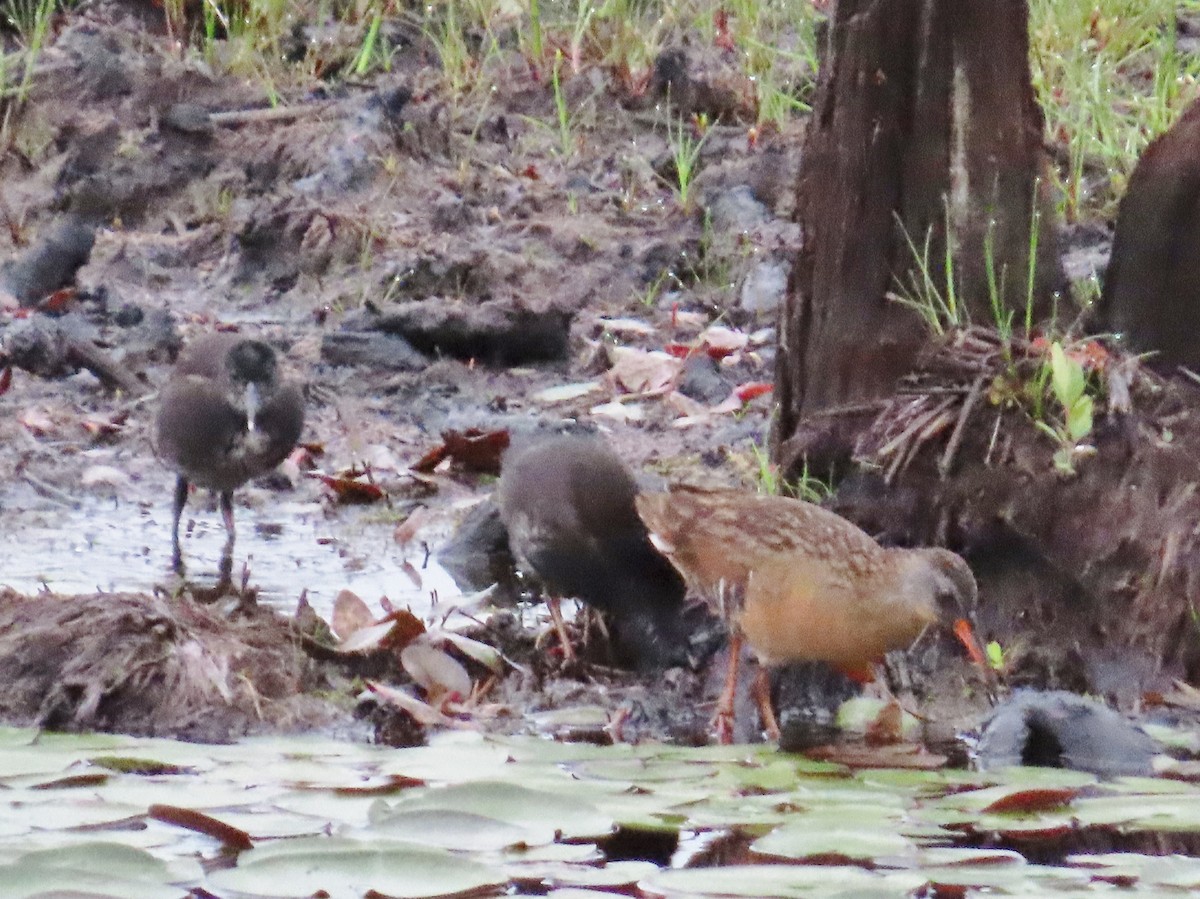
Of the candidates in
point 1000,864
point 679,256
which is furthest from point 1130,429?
point 679,256

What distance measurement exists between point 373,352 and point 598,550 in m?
3.16

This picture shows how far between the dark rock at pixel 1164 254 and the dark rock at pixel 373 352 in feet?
12.3

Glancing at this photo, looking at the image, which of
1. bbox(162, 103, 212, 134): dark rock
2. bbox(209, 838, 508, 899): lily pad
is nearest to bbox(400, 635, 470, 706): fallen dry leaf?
bbox(209, 838, 508, 899): lily pad

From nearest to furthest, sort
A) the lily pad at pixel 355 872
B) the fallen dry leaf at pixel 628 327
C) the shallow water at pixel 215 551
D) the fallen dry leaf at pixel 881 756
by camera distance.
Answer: the lily pad at pixel 355 872 → the fallen dry leaf at pixel 881 756 → the shallow water at pixel 215 551 → the fallen dry leaf at pixel 628 327

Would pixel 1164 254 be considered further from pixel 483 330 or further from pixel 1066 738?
pixel 483 330

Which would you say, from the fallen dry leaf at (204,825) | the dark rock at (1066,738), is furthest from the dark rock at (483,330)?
the fallen dry leaf at (204,825)

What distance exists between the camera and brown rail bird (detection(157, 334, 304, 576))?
281 inches

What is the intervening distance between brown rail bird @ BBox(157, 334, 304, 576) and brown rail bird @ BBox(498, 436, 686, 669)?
1.34m

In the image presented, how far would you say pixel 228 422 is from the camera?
7.14 meters

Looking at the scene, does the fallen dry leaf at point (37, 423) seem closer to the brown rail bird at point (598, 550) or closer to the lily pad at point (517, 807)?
the brown rail bird at point (598, 550)

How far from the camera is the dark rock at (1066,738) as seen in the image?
15.5ft

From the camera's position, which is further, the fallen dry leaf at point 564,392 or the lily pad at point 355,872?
the fallen dry leaf at point 564,392

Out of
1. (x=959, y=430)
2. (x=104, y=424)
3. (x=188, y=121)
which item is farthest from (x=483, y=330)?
(x=959, y=430)

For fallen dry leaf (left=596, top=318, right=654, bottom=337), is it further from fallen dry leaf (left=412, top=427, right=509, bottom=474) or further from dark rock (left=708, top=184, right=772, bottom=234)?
fallen dry leaf (left=412, top=427, right=509, bottom=474)
